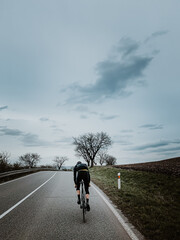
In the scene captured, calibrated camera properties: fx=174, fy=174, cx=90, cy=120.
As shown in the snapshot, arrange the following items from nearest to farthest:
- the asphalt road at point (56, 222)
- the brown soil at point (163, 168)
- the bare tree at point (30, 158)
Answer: the asphalt road at point (56, 222) → the brown soil at point (163, 168) → the bare tree at point (30, 158)

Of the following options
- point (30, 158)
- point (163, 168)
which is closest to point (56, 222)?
point (163, 168)

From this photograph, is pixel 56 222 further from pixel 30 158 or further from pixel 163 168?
pixel 30 158

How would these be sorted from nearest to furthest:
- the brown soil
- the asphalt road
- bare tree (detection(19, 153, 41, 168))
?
the asphalt road → the brown soil → bare tree (detection(19, 153, 41, 168))

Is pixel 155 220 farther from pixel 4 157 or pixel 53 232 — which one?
pixel 4 157

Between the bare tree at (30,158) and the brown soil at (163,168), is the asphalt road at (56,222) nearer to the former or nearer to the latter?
the brown soil at (163,168)

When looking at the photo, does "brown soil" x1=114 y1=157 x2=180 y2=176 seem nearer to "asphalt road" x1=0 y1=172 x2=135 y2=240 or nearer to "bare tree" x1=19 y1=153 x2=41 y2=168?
"asphalt road" x1=0 y1=172 x2=135 y2=240

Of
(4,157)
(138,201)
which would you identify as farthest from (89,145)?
(138,201)

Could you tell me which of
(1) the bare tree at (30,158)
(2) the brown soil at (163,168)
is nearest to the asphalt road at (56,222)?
(2) the brown soil at (163,168)

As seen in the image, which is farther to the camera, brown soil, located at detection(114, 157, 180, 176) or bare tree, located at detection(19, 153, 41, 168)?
bare tree, located at detection(19, 153, 41, 168)

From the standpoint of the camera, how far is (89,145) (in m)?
48.4

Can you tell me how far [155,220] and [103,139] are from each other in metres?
43.0

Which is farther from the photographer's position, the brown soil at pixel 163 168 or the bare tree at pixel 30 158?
the bare tree at pixel 30 158

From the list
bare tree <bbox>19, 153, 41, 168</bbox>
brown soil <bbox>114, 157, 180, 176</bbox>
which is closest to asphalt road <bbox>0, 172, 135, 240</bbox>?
brown soil <bbox>114, 157, 180, 176</bbox>

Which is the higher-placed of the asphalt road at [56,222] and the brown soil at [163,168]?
the brown soil at [163,168]
